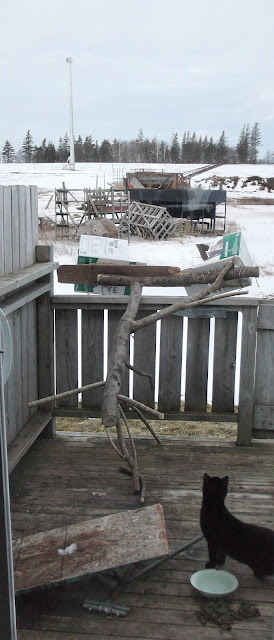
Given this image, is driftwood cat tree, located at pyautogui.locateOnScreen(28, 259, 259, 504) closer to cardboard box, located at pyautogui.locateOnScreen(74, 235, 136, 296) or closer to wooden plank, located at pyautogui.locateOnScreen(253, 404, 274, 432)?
cardboard box, located at pyautogui.locateOnScreen(74, 235, 136, 296)

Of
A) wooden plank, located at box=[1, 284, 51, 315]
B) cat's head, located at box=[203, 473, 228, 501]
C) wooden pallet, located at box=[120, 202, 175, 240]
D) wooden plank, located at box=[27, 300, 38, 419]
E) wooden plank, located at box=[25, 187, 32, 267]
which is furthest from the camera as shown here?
wooden pallet, located at box=[120, 202, 175, 240]

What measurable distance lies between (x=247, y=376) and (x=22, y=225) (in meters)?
1.40

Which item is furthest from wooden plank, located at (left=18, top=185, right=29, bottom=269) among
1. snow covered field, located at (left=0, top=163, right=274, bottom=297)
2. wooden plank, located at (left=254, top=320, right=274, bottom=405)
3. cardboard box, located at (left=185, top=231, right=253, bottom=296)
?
snow covered field, located at (left=0, top=163, right=274, bottom=297)

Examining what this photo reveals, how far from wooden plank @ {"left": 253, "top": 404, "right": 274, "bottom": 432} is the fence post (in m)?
1.12

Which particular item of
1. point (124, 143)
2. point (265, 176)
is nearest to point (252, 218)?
point (265, 176)

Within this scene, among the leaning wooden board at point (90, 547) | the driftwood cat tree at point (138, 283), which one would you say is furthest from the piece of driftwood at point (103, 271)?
the leaning wooden board at point (90, 547)

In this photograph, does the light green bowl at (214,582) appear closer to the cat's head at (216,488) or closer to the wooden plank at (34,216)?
the cat's head at (216,488)

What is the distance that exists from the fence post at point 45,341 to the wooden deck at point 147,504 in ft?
1.04

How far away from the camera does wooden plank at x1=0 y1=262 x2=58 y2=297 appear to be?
2.24m

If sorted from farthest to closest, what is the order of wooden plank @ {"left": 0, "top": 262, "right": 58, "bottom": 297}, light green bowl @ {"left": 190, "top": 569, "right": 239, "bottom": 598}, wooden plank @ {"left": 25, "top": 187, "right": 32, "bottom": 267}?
1. wooden plank @ {"left": 25, "top": 187, "right": 32, "bottom": 267}
2. wooden plank @ {"left": 0, "top": 262, "right": 58, "bottom": 297}
3. light green bowl @ {"left": 190, "top": 569, "right": 239, "bottom": 598}

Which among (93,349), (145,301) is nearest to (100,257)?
(145,301)

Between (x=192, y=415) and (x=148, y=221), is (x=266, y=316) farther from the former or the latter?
(x=148, y=221)

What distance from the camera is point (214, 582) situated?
1.84 metres

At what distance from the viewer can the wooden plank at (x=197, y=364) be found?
306 centimetres
